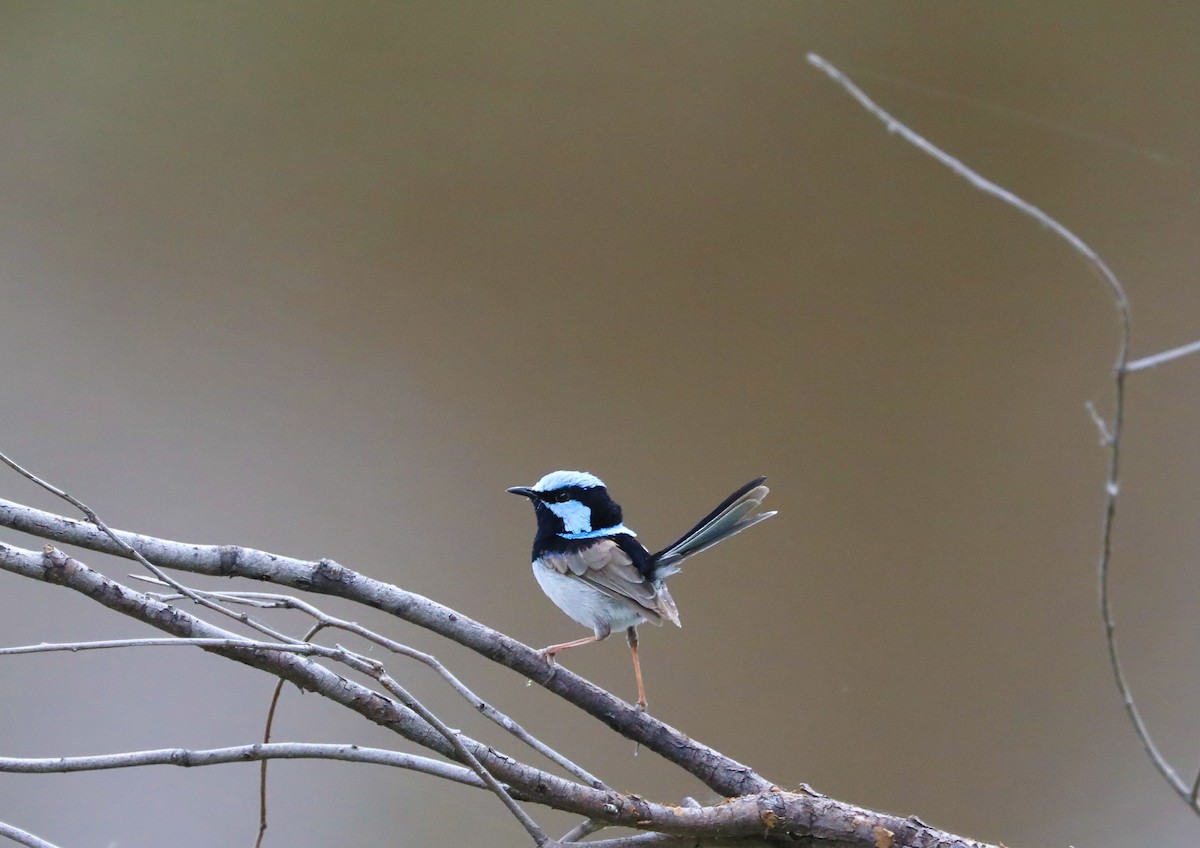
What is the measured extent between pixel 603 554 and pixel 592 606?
81mm

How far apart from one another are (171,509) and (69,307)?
2.03 feet

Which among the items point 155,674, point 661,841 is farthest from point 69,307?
point 661,841

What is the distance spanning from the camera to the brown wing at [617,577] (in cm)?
146

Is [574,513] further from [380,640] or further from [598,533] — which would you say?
[380,640]

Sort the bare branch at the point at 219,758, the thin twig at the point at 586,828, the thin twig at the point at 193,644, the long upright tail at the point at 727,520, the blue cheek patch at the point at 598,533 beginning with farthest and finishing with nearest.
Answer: the blue cheek patch at the point at 598,533 → the long upright tail at the point at 727,520 → the thin twig at the point at 586,828 → the bare branch at the point at 219,758 → the thin twig at the point at 193,644

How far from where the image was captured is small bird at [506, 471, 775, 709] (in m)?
1.44

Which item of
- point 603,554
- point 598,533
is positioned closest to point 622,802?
point 603,554

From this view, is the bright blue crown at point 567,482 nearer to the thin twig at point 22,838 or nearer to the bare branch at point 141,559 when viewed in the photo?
the bare branch at point 141,559

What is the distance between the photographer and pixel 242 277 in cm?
278

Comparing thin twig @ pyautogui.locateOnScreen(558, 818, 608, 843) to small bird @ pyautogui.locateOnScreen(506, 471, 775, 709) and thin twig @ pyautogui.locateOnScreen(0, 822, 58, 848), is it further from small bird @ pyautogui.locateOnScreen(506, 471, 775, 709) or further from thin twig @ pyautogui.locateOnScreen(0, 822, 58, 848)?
thin twig @ pyautogui.locateOnScreen(0, 822, 58, 848)

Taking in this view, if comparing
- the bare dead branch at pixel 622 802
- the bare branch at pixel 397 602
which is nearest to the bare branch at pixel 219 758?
the bare dead branch at pixel 622 802

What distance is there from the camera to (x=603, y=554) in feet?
4.91

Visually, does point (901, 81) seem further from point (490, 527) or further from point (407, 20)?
point (490, 527)

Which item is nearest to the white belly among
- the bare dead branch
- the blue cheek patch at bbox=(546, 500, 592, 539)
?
the blue cheek patch at bbox=(546, 500, 592, 539)
